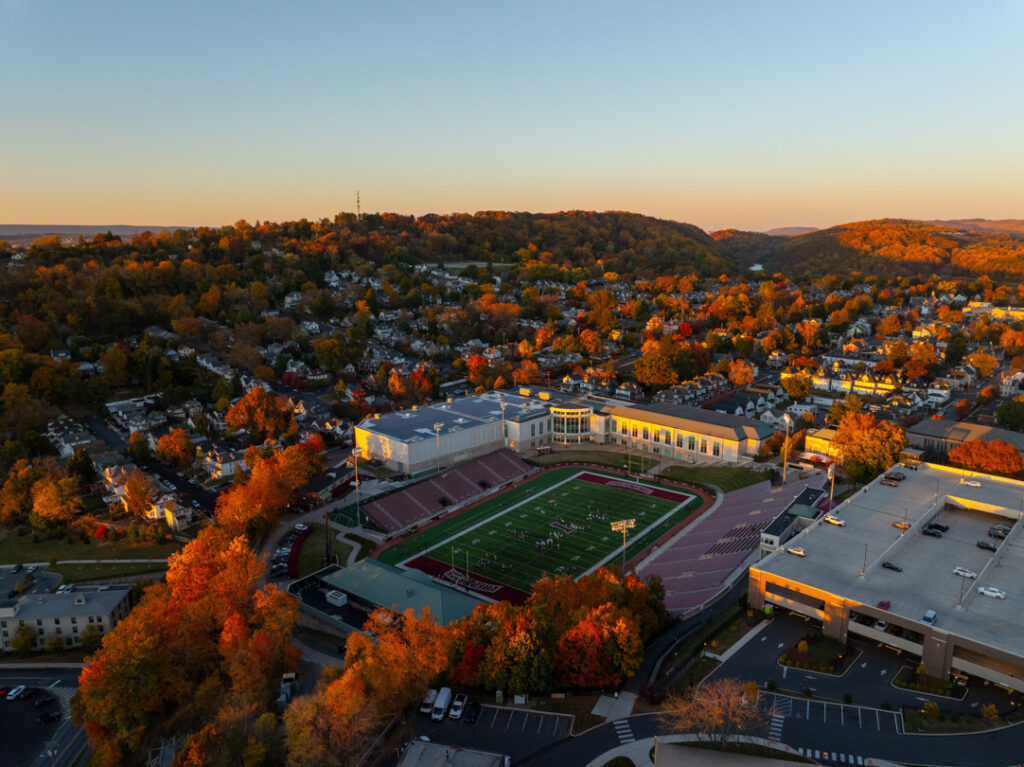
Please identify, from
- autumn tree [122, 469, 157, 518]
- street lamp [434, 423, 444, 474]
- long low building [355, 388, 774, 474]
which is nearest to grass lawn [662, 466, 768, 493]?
long low building [355, 388, 774, 474]

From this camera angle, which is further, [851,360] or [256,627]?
[851,360]

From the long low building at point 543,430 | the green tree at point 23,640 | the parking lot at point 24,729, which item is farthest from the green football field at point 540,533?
the green tree at point 23,640

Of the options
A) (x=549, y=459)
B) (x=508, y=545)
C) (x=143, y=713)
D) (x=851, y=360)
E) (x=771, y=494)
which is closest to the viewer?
(x=143, y=713)

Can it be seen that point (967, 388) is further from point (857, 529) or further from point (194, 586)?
point (194, 586)

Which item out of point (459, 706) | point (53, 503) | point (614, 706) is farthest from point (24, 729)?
point (614, 706)

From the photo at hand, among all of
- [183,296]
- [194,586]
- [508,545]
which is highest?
[183,296]

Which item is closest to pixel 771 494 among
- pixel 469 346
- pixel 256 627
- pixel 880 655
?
pixel 880 655

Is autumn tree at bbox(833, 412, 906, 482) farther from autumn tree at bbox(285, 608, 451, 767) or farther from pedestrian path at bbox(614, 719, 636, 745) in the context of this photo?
autumn tree at bbox(285, 608, 451, 767)
